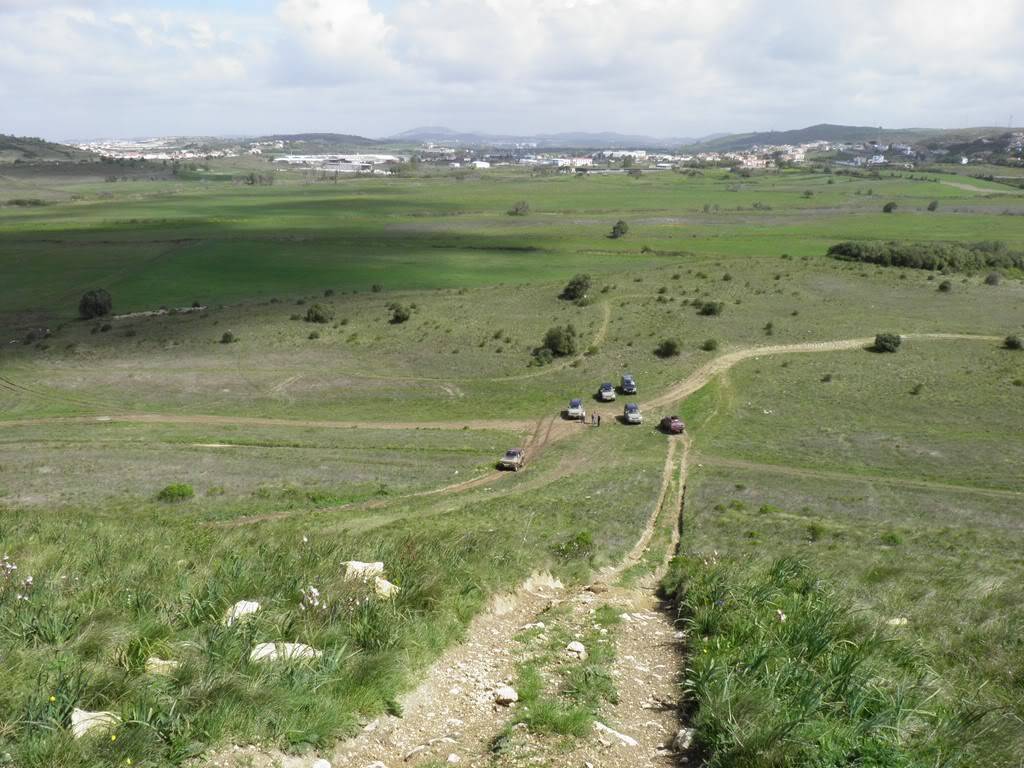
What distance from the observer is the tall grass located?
7.77 metres

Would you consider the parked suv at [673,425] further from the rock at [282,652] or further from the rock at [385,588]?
the rock at [282,652]

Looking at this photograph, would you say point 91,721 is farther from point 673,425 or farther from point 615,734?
point 673,425

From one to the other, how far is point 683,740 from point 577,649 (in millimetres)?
3182

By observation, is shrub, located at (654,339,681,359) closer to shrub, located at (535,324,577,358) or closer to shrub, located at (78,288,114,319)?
shrub, located at (535,324,577,358)

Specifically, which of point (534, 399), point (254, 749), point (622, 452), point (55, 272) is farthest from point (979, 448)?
point (55, 272)

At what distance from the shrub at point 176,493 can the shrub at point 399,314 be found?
44152 mm

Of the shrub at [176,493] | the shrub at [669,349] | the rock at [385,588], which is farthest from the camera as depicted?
the shrub at [669,349]

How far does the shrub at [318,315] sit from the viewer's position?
77625 millimetres

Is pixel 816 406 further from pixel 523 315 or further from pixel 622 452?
pixel 523 315

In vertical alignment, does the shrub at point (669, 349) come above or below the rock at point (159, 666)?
below

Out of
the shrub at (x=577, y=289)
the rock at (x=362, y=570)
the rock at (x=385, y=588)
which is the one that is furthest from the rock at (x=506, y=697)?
the shrub at (x=577, y=289)

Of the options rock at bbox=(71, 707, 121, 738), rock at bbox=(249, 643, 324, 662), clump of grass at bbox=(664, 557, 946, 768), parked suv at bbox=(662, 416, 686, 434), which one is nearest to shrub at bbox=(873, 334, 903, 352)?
parked suv at bbox=(662, 416, 686, 434)

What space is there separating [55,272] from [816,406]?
11187cm

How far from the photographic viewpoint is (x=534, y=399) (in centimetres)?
5506
